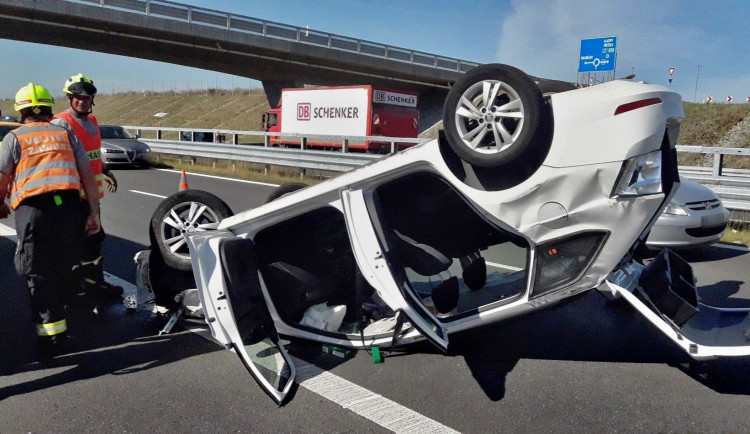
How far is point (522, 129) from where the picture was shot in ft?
9.70

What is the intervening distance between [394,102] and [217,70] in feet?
65.8

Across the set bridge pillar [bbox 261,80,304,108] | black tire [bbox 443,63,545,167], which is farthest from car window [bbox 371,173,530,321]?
bridge pillar [bbox 261,80,304,108]

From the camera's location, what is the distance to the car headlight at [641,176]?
292 cm

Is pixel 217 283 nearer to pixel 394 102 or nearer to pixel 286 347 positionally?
pixel 286 347

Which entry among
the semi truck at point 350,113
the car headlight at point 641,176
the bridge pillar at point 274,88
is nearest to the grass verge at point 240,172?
the semi truck at point 350,113

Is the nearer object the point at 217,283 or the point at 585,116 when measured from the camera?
the point at 585,116

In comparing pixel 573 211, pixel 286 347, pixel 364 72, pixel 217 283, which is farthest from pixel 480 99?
pixel 364 72

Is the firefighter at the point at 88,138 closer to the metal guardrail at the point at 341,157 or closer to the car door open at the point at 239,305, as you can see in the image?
the car door open at the point at 239,305

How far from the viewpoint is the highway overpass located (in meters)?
31.0

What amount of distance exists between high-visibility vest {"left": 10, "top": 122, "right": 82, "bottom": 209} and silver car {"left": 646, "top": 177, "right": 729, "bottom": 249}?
5.55 meters

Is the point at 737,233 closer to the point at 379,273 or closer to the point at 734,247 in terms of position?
the point at 734,247

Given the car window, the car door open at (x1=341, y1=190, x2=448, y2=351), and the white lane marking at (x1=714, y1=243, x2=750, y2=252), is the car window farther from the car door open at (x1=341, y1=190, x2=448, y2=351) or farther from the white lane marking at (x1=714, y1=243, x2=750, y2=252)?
the white lane marking at (x1=714, y1=243, x2=750, y2=252)

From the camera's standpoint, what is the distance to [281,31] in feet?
120

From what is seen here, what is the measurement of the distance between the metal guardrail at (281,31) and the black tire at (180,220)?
30.7 meters
